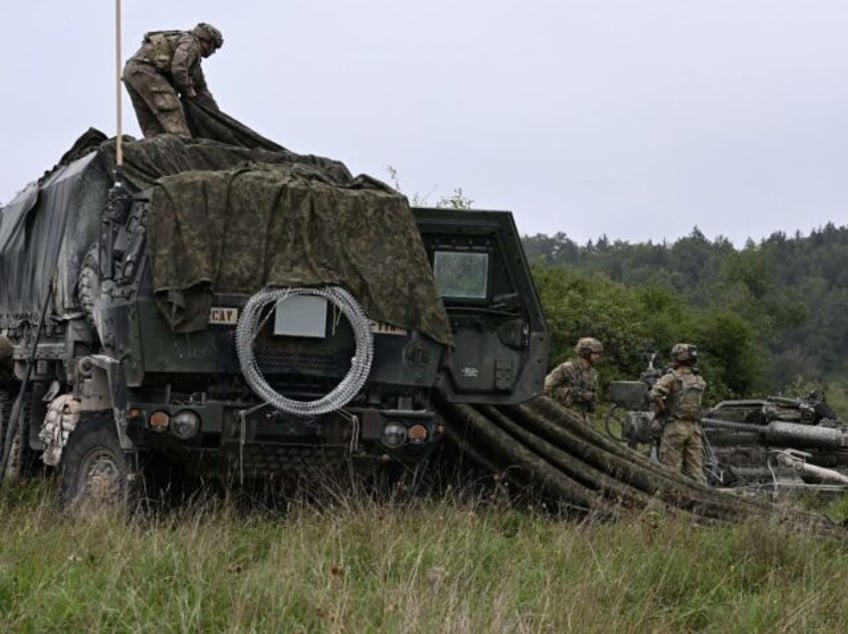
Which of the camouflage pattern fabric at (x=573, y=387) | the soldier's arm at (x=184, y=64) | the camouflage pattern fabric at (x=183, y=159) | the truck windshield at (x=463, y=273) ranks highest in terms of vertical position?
the soldier's arm at (x=184, y=64)

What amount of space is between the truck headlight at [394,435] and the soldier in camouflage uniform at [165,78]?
3266mm

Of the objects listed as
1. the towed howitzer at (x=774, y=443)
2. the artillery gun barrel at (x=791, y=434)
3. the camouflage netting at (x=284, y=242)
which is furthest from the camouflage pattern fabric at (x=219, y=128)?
the artillery gun barrel at (x=791, y=434)

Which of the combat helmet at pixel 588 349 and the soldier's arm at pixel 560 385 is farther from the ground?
the combat helmet at pixel 588 349

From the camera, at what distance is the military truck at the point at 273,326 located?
913 centimetres

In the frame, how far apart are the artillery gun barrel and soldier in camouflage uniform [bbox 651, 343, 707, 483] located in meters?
2.26

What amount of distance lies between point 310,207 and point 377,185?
1.99 ft

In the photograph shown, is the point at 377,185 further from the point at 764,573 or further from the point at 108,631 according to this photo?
the point at 108,631

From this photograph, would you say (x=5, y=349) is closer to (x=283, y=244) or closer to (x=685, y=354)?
(x=283, y=244)

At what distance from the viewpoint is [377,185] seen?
10023 mm

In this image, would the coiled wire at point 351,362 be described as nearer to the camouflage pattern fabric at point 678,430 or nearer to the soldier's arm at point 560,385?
the soldier's arm at point 560,385

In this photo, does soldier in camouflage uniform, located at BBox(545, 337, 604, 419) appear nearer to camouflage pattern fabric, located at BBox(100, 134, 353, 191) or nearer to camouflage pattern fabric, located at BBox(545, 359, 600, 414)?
camouflage pattern fabric, located at BBox(545, 359, 600, 414)

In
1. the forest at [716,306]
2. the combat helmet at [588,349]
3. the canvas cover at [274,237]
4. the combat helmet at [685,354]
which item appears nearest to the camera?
the canvas cover at [274,237]

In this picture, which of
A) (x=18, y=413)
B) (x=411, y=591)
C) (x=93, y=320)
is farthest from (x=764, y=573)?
(x=18, y=413)

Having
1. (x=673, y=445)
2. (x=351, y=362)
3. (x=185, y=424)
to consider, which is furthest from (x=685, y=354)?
(x=185, y=424)
